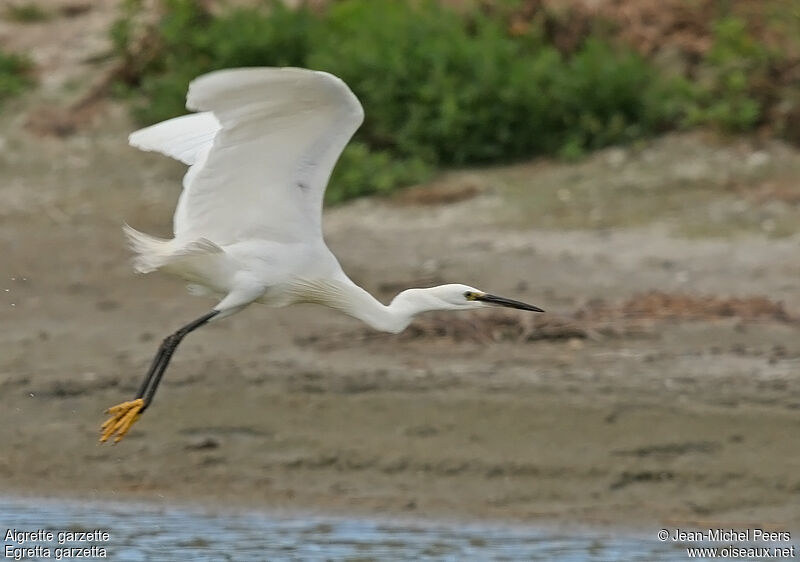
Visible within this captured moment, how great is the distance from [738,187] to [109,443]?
4577 millimetres

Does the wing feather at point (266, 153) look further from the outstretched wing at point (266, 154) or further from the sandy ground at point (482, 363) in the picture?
the sandy ground at point (482, 363)

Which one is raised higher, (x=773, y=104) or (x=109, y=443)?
(x=773, y=104)

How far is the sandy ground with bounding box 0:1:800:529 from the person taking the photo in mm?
7793

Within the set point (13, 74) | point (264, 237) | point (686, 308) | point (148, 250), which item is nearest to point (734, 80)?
point (686, 308)

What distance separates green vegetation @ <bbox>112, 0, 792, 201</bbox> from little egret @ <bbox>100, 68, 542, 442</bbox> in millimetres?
3991

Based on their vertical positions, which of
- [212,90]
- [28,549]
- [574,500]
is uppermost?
[212,90]

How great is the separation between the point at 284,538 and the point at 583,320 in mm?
2353

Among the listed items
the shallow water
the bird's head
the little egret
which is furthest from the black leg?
the bird's head

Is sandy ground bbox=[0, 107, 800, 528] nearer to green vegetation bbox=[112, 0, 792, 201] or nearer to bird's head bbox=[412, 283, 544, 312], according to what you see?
green vegetation bbox=[112, 0, 792, 201]

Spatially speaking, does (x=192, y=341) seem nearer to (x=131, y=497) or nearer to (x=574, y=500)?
(x=131, y=497)

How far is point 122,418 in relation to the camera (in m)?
7.11

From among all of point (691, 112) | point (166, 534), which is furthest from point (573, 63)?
point (166, 534)

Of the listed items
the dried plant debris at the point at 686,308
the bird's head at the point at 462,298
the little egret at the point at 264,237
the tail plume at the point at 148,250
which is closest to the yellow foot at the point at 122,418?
the little egret at the point at 264,237

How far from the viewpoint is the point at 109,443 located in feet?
27.5
